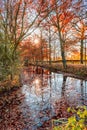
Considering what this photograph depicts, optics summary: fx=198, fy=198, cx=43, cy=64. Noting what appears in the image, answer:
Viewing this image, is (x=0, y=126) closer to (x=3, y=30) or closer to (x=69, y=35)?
(x=3, y=30)

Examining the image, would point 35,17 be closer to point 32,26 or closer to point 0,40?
point 32,26

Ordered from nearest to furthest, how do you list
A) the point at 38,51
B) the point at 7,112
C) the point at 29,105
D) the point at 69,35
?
the point at 7,112, the point at 29,105, the point at 69,35, the point at 38,51

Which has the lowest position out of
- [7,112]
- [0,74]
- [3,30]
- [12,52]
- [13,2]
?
[7,112]

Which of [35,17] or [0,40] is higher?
[35,17]

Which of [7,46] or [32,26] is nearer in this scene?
[7,46]

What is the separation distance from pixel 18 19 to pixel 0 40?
3.29m

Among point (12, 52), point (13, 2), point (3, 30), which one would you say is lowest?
point (12, 52)

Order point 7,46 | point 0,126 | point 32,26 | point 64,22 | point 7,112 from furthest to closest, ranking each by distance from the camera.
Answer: point 64,22 → point 32,26 → point 7,46 → point 7,112 → point 0,126

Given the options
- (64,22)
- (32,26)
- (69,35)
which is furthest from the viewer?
(69,35)

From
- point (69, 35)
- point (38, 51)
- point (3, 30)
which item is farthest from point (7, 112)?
point (38, 51)

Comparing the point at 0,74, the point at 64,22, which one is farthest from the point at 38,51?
the point at 0,74

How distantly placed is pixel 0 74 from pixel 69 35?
18935 millimetres

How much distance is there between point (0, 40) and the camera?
43.8 ft

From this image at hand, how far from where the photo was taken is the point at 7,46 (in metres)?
14.0
